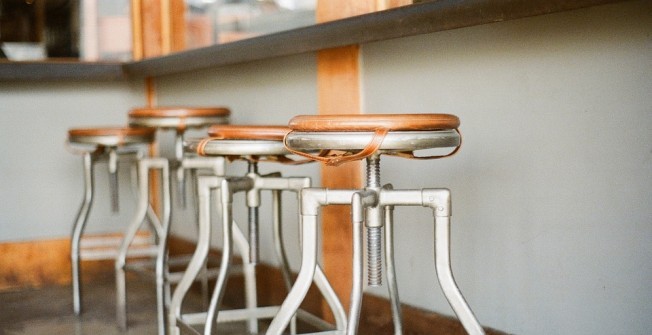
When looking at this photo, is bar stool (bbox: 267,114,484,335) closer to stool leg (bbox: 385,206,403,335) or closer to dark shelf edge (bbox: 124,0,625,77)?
stool leg (bbox: 385,206,403,335)

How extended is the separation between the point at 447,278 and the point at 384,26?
76 centimetres

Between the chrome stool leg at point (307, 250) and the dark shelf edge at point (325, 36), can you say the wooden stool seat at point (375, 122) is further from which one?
the dark shelf edge at point (325, 36)

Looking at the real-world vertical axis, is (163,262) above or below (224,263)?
below

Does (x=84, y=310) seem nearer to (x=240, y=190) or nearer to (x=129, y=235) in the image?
(x=129, y=235)

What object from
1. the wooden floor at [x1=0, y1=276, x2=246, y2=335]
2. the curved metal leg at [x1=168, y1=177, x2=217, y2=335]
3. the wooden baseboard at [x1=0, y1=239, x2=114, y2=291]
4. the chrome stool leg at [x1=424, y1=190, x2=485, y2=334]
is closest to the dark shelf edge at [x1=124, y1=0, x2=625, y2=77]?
the chrome stool leg at [x1=424, y1=190, x2=485, y2=334]

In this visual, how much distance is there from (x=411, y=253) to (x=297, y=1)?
1170 millimetres

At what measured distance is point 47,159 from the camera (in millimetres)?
4379

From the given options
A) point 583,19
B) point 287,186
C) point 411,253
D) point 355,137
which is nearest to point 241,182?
point 287,186

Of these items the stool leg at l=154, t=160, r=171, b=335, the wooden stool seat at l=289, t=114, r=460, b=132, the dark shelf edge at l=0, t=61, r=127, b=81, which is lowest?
the stool leg at l=154, t=160, r=171, b=335

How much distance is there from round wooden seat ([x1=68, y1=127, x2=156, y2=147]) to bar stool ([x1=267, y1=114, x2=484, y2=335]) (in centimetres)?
157

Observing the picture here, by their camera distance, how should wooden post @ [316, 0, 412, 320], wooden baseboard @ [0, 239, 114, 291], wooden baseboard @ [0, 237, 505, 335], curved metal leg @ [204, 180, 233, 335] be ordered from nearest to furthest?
curved metal leg @ [204, 180, 233, 335], wooden post @ [316, 0, 412, 320], wooden baseboard @ [0, 237, 505, 335], wooden baseboard @ [0, 239, 114, 291]

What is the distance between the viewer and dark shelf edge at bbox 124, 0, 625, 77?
1896 millimetres

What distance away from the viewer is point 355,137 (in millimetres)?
1837

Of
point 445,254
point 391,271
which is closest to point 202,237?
point 391,271
